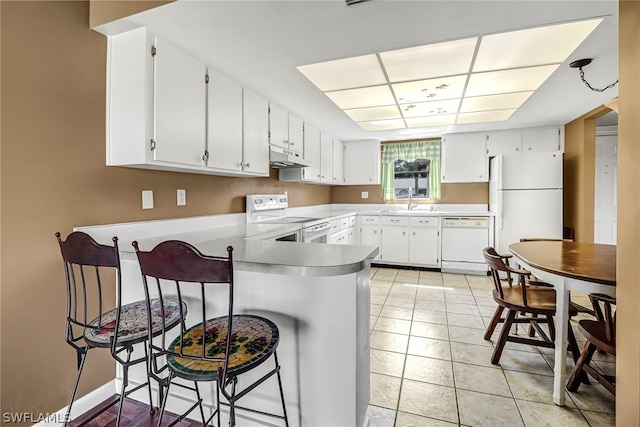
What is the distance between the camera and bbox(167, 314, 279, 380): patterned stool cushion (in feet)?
3.25

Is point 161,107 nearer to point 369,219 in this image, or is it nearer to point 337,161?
point 337,161

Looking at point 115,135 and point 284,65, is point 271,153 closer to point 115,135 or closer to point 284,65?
point 284,65

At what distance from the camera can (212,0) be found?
1.41 meters

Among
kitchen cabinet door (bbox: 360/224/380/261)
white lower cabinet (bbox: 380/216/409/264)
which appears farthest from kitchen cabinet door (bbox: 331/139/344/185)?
white lower cabinet (bbox: 380/216/409/264)

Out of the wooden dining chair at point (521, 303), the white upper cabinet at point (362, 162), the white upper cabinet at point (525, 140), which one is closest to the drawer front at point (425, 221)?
the white upper cabinet at point (362, 162)

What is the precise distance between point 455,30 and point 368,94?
1154mm

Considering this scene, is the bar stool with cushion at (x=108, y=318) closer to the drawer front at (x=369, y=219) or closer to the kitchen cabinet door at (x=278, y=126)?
the kitchen cabinet door at (x=278, y=126)

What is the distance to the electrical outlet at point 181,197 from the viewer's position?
7.30 feet

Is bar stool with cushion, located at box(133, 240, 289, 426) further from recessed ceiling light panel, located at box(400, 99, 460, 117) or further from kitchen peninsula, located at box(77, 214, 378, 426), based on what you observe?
recessed ceiling light panel, located at box(400, 99, 460, 117)

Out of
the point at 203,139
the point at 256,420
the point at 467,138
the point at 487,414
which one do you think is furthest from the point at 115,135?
the point at 467,138

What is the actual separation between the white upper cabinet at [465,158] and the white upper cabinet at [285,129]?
2515 millimetres

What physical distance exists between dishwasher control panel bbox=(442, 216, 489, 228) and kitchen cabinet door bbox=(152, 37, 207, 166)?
145 inches

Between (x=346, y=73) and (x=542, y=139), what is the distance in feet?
11.3

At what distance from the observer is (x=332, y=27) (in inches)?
65.2
